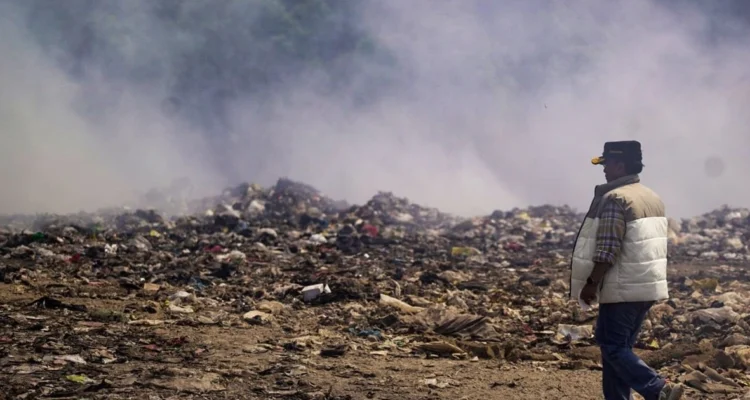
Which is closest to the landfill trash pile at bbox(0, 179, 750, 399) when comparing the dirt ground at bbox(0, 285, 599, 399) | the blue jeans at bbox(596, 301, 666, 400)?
the dirt ground at bbox(0, 285, 599, 399)

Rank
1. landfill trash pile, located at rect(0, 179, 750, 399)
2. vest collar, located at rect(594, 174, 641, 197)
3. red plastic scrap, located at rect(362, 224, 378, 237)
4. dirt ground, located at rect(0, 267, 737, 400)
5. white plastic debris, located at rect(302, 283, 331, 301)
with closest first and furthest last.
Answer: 1. vest collar, located at rect(594, 174, 641, 197)
2. dirt ground, located at rect(0, 267, 737, 400)
3. landfill trash pile, located at rect(0, 179, 750, 399)
4. white plastic debris, located at rect(302, 283, 331, 301)
5. red plastic scrap, located at rect(362, 224, 378, 237)

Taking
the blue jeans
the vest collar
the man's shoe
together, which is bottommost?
the man's shoe

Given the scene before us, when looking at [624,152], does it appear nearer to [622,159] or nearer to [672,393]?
[622,159]

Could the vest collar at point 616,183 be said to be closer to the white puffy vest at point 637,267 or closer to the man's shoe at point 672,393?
the white puffy vest at point 637,267

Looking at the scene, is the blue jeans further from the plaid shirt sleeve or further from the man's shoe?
the plaid shirt sleeve

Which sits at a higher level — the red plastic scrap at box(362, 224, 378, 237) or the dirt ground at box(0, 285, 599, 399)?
the red plastic scrap at box(362, 224, 378, 237)

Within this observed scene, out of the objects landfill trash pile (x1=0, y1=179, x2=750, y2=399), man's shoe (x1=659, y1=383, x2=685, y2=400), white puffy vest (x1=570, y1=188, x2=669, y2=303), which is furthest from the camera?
landfill trash pile (x1=0, y1=179, x2=750, y2=399)

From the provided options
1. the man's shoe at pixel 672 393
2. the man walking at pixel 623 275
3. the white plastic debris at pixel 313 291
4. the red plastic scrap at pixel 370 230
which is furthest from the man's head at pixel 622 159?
the red plastic scrap at pixel 370 230

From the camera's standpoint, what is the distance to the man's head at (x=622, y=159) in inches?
120

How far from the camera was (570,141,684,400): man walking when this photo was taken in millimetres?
2803

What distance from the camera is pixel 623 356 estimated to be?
2.83m

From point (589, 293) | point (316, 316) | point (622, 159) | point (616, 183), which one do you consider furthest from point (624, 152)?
point (316, 316)

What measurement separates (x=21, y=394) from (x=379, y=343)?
2.46 metres

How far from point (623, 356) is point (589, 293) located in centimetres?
30
